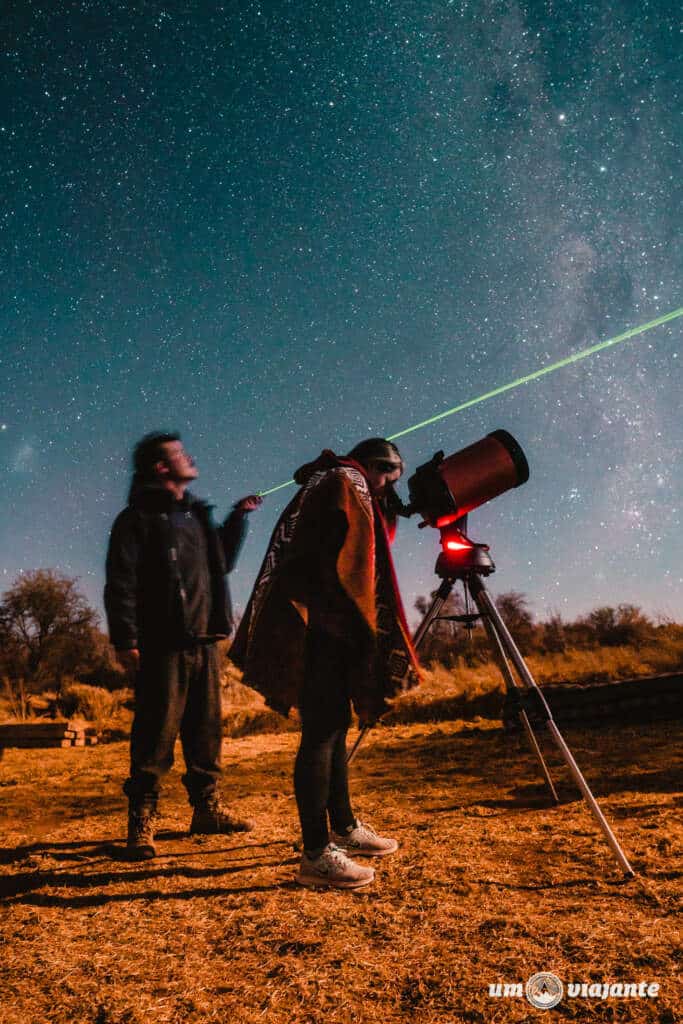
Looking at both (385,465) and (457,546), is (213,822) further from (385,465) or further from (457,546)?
(385,465)

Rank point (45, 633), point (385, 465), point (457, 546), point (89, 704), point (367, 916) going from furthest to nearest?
point (45, 633) < point (89, 704) < point (457, 546) < point (385, 465) < point (367, 916)

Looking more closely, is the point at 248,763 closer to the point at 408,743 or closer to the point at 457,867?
the point at 408,743

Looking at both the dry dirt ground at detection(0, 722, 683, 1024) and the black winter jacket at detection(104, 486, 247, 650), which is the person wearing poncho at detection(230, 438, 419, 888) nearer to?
the dry dirt ground at detection(0, 722, 683, 1024)

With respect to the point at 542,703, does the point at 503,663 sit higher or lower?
higher

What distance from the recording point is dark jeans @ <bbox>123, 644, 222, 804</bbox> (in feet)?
10.0

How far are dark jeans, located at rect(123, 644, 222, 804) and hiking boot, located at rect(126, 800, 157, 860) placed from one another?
2.1 inches

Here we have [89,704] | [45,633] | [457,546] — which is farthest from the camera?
[45,633]

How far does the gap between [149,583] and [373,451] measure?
5.01 ft

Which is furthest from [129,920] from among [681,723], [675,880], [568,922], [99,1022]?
[681,723]

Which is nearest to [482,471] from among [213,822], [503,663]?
[503,663]

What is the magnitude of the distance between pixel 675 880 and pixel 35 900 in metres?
2.54

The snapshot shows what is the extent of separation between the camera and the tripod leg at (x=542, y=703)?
2.18 m

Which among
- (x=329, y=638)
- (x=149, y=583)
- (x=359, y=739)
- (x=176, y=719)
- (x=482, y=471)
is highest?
(x=482, y=471)

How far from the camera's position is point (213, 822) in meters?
3.23
